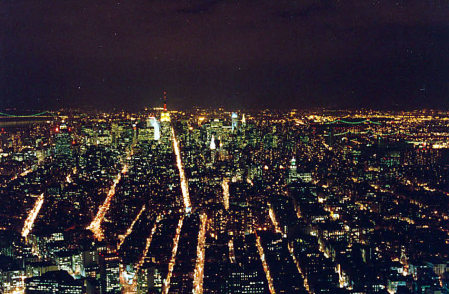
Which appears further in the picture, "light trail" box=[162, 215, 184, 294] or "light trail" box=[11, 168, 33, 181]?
"light trail" box=[11, 168, 33, 181]

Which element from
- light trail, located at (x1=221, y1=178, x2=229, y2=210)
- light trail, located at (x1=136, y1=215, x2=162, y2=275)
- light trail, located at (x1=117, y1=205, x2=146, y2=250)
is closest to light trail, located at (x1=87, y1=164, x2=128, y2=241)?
light trail, located at (x1=117, y1=205, x2=146, y2=250)

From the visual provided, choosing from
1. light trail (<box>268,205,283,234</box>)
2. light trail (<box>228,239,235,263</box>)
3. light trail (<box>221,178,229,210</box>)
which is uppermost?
light trail (<box>221,178,229,210</box>)

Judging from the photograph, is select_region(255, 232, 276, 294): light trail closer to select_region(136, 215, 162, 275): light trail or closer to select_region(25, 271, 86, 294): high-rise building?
select_region(136, 215, 162, 275): light trail

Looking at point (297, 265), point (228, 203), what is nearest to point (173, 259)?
point (297, 265)

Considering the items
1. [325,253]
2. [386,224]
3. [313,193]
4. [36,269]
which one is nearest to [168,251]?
[36,269]

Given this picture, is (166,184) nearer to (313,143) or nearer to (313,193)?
(313,193)

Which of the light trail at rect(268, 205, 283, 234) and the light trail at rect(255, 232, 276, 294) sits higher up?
the light trail at rect(268, 205, 283, 234)
